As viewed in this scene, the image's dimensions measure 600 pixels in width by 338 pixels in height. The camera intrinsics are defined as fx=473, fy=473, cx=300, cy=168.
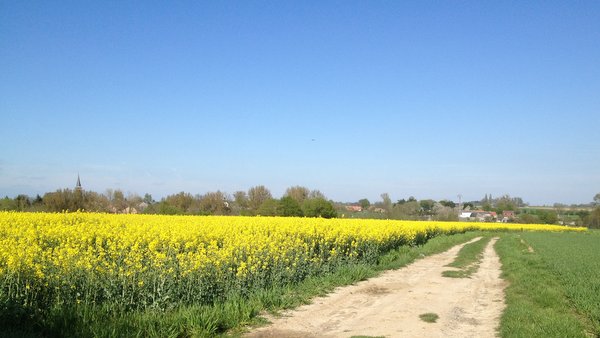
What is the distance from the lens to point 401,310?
10406mm

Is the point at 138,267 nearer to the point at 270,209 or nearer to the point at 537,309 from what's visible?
the point at 537,309

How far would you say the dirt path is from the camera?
8.55 meters

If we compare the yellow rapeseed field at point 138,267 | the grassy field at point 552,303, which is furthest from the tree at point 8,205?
the grassy field at point 552,303

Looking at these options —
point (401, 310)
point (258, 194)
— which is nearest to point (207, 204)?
point (258, 194)

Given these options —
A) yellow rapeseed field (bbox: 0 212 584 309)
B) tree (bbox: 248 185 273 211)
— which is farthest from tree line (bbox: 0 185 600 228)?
yellow rapeseed field (bbox: 0 212 584 309)

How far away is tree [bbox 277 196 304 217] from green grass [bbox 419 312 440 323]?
164 ft

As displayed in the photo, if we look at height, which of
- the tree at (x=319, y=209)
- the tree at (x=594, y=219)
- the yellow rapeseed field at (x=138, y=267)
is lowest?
the tree at (x=594, y=219)

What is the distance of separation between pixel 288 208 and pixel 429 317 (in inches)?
2033

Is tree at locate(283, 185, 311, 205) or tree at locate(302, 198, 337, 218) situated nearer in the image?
tree at locate(302, 198, 337, 218)

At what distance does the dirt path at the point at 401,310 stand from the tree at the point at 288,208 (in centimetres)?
4467

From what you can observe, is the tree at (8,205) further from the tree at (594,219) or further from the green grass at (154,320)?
the tree at (594,219)

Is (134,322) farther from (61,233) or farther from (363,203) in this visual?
(363,203)

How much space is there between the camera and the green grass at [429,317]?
9452mm

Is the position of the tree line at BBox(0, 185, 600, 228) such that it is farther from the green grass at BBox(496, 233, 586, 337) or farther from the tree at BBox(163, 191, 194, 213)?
the green grass at BBox(496, 233, 586, 337)
